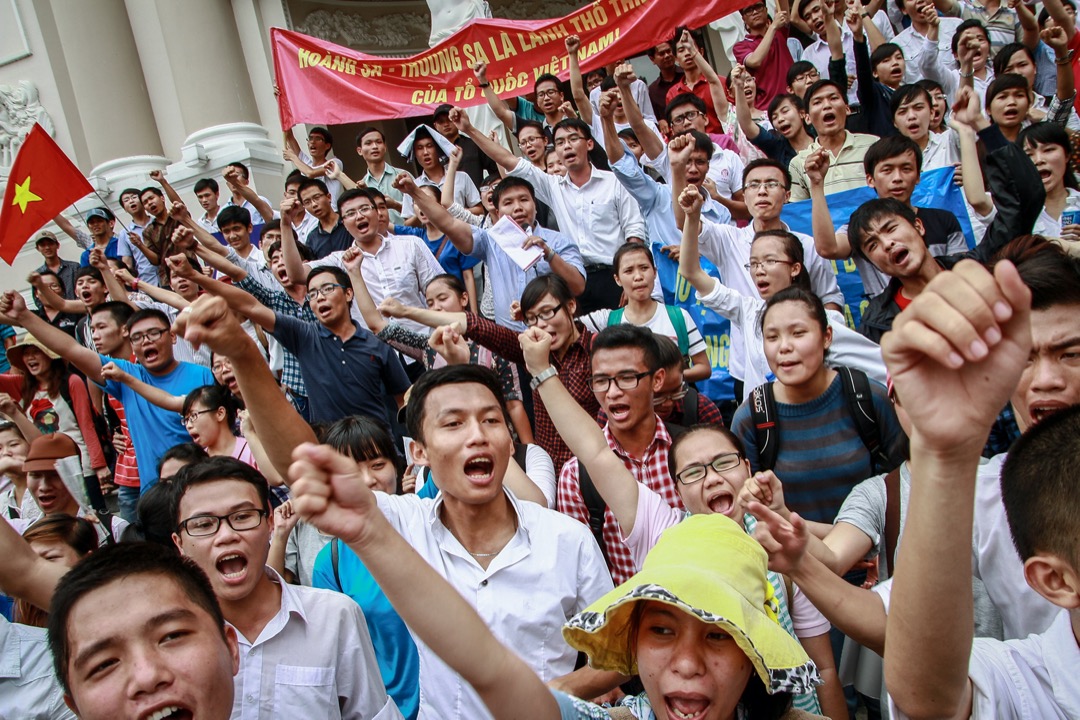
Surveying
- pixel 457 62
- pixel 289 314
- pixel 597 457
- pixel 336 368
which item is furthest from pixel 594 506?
pixel 457 62

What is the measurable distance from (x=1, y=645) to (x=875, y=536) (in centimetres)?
240

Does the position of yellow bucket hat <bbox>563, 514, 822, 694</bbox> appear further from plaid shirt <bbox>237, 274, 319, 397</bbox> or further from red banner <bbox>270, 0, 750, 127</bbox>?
red banner <bbox>270, 0, 750, 127</bbox>

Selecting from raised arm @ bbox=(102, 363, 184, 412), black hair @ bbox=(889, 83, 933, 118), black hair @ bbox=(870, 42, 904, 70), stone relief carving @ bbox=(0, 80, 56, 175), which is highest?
stone relief carving @ bbox=(0, 80, 56, 175)

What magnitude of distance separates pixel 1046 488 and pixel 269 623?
67.6 inches

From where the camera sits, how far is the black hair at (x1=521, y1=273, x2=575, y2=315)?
12.9 ft

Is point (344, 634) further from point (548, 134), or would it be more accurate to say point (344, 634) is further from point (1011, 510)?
point (548, 134)

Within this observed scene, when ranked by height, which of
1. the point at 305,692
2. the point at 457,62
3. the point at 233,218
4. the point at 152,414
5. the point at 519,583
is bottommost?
the point at 305,692

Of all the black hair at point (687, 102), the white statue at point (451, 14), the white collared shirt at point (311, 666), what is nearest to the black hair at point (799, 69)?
the black hair at point (687, 102)

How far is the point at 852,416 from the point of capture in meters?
2.85

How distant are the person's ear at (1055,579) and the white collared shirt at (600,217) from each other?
14.2ft

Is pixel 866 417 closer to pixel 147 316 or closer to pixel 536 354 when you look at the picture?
pixel 536 354

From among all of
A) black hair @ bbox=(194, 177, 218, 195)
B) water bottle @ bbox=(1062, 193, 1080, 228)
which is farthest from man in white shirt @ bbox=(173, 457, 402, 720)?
black hair @ bbox=(194, 177, 218, 195)

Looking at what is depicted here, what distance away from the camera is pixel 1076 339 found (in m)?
1.82

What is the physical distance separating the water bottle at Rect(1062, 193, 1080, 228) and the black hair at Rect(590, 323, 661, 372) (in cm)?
237
